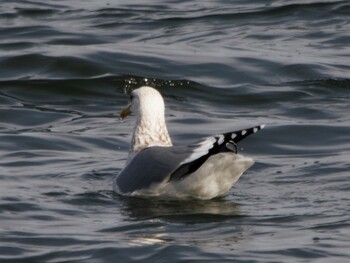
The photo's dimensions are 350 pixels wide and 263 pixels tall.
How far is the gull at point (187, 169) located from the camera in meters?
9.89

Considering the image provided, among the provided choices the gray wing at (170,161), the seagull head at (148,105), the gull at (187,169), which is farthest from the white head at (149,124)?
the gray wing at (170,161)

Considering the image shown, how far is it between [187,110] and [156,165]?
15.4 feet

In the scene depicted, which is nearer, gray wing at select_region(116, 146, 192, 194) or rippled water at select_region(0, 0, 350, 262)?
rippled water at select_region(0, 0, 350, 262)

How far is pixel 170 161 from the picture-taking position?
1012 cm

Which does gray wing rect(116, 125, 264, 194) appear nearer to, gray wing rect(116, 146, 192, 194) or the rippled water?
gray wing rect(116, 146, 192, 194)

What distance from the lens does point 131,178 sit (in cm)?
1049

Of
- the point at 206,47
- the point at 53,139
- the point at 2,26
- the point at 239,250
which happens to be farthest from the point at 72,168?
the point at 2,26

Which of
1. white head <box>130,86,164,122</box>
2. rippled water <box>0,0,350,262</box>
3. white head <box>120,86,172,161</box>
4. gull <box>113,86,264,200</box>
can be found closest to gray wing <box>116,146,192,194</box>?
gull <box>113,86,264,200</box>

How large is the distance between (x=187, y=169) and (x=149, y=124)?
1.30m

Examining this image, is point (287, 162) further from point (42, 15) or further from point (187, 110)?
point (42, 15)

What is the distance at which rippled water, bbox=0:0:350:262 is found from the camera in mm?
9094

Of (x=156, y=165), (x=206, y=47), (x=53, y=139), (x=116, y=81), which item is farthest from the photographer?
(x=206, y=47)

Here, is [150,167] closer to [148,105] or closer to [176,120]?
[148,105]

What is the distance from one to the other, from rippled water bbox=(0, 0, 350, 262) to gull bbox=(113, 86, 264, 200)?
12 cm
